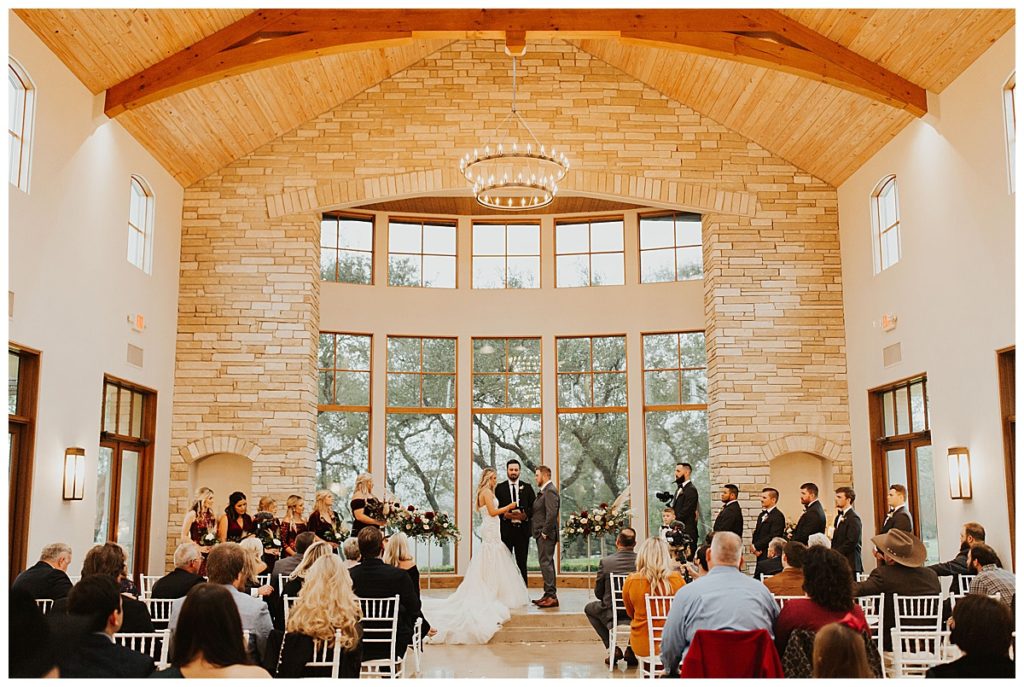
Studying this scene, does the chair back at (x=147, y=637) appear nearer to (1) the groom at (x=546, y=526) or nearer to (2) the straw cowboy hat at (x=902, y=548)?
(2) the straw cowboy hat at (x=902, y=548)

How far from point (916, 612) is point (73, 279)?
288 inches

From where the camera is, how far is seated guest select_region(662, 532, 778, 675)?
392 centimetres

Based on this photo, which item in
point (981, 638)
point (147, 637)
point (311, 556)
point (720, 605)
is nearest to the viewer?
point (981, 638)

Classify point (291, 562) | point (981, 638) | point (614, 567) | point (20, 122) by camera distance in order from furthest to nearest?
point (20, 122) < point (614, 567) < point (291, 562) < point (981, 638)

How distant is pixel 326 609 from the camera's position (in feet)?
14.7

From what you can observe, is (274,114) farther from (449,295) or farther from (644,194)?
(644,194)

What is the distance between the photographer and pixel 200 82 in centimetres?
905

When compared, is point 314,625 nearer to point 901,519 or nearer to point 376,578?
point 376,578

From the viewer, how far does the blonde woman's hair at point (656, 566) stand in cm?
576

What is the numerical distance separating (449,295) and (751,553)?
5.14 m

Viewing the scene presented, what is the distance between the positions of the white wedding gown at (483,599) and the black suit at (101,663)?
17.2ft

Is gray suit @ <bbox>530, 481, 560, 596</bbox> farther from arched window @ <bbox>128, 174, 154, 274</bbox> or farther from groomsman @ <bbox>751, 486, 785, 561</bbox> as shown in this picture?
arched window @ <bbox>128, 174, 154, 274</bbox>

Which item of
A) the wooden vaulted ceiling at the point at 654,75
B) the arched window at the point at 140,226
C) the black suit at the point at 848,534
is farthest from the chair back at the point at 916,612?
the arched window at the point at 140,226

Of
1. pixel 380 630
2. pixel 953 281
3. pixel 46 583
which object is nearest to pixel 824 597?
pixel 380 630
